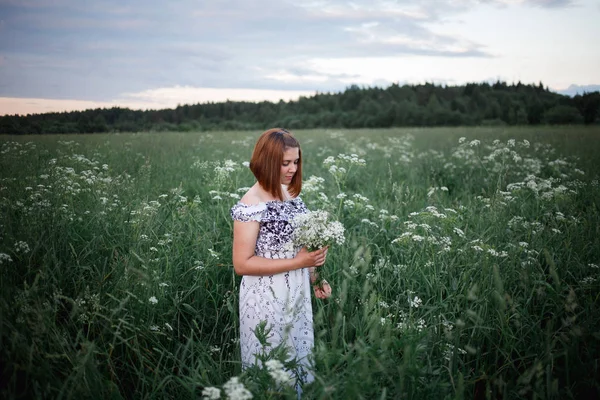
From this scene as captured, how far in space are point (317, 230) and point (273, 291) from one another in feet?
1.97

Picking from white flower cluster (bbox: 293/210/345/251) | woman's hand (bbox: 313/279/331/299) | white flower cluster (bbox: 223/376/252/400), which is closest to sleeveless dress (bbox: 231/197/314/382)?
woman's hand (bbox: 313/279/331/299)

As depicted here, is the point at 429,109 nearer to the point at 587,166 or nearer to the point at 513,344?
the point at 587,166

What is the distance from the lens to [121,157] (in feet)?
32.5

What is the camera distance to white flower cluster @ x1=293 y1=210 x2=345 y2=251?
233 cm

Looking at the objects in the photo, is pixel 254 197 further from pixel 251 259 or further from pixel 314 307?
pixel 314 307

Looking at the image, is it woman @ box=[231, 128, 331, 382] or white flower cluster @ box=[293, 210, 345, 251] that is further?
woman @ box=[231, 128, 331, 382]

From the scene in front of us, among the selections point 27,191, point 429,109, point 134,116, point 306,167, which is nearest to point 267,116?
point 429,109

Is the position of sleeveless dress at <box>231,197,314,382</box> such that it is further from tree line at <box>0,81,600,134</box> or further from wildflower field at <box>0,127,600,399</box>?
tree line at <box>0,81,600,134</box>

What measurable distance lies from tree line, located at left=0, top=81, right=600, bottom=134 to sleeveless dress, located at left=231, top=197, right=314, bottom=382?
6.69 metres

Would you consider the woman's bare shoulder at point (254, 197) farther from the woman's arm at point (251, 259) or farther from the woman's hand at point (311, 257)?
the woman's hand at point (311, 257)

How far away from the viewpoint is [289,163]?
9.11 feet

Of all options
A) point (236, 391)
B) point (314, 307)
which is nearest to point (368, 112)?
point (314, 307)

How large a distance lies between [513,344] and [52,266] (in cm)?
369

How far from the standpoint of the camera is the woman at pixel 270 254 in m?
2.61
